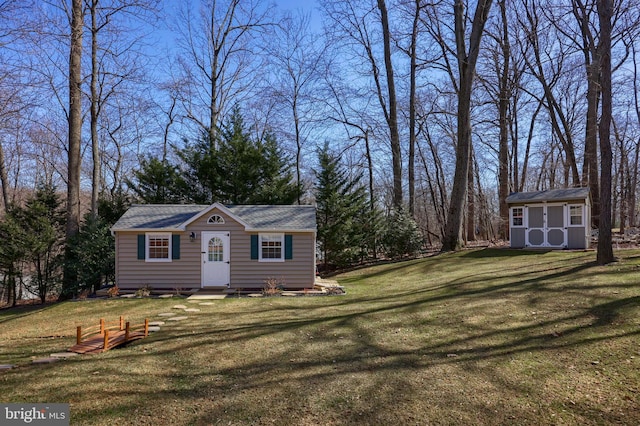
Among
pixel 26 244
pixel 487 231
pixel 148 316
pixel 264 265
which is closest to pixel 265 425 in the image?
pixel 148 316

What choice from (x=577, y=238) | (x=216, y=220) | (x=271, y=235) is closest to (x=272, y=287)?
(x=271, y=235)

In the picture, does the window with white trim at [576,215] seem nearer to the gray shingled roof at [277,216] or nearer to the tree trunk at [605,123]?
the tree trunk at [605,123]

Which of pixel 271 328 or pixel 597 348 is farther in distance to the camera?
pixel 271 328

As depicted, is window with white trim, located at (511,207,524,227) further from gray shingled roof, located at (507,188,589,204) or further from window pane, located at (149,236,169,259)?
window pane, located at (149,236,169,259)

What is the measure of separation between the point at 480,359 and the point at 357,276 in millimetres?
11031

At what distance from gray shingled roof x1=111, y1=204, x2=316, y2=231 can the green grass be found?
4.04 m

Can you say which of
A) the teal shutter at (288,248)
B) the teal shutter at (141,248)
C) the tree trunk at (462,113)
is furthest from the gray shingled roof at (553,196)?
the teal shutter at (141,248)

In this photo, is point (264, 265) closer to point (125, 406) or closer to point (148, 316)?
point (148, 316)

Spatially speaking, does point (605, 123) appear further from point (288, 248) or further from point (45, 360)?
point (45, 360)

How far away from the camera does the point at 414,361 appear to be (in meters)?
5.24

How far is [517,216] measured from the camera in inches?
736

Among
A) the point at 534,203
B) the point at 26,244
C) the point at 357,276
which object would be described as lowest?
the point at 357,276

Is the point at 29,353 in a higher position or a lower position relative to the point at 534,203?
lower

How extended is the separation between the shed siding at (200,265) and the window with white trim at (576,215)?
41.4 feet
